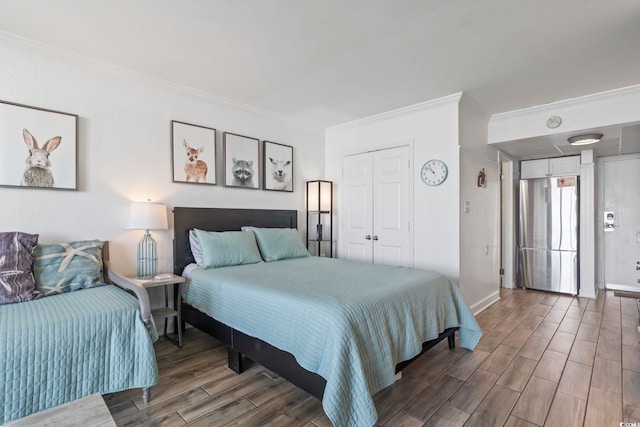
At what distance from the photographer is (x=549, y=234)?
4828 mm

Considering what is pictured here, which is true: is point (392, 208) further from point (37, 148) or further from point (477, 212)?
point (37, 148)

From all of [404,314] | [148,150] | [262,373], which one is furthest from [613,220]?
[148,150]

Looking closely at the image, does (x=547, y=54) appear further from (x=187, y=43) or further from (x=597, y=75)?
(x=187, y=43)

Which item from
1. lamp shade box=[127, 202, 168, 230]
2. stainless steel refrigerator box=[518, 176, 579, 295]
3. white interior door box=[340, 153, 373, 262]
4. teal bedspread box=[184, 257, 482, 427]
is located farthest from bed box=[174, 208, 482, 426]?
stainless steel refrigerator box=[518, 176, 579, 295]

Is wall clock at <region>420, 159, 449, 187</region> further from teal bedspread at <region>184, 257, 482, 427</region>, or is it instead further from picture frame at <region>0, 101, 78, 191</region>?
picture frame at <region>0, 101, 78, 191</region>

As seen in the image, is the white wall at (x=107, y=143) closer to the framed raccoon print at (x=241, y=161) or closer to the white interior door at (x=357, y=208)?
the framed raccoon print at (x=241, y=161)

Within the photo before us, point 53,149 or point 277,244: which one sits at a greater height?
point 53,149

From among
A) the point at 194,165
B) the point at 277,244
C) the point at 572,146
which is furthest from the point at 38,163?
the point at 572,146

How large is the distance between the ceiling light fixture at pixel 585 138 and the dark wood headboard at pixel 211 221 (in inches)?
142

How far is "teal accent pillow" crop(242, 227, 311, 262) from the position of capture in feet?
11.6

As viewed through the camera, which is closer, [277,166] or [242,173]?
[242,173]

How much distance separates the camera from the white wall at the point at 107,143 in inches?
97.4

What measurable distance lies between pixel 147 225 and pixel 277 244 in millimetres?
1359

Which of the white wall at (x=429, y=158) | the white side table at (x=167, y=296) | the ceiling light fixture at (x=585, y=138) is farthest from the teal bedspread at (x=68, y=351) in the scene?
the ceiling light fixture at (x=585, y=138)
